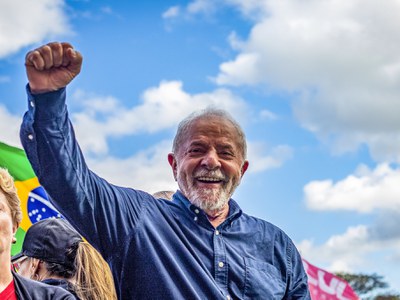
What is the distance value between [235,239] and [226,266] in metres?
0.18

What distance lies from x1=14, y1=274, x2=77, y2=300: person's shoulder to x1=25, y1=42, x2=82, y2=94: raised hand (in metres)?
0.85

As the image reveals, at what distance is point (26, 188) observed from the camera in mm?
7930

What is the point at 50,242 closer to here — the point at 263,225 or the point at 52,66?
the point at 263,225

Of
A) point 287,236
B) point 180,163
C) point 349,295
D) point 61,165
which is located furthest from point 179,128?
point 349,295

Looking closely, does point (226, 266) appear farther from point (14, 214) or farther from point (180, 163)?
point (14, 214)

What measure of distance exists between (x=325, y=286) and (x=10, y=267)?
41.8 ft

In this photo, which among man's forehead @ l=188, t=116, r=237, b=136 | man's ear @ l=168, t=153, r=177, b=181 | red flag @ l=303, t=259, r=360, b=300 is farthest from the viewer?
red flag @ l=303, t=259, r=360, b=300

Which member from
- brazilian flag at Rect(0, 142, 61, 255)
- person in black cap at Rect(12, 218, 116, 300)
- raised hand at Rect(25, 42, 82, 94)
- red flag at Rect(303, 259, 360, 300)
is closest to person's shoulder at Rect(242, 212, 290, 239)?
person in black cap at Rect(12, 218, 116, 300)

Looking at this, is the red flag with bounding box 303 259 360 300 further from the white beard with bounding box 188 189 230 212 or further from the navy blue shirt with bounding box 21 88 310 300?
the white beard with bounding box 188 189 230 212

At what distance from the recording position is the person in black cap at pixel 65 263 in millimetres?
3852

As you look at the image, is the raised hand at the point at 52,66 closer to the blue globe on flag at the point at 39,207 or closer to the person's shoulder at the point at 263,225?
the person's shoulder at the point at 263,225

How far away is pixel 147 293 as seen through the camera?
2.96 metres

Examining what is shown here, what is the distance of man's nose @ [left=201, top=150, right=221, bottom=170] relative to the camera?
3.27m

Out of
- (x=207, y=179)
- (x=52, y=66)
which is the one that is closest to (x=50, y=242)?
(x=207, y=179)
